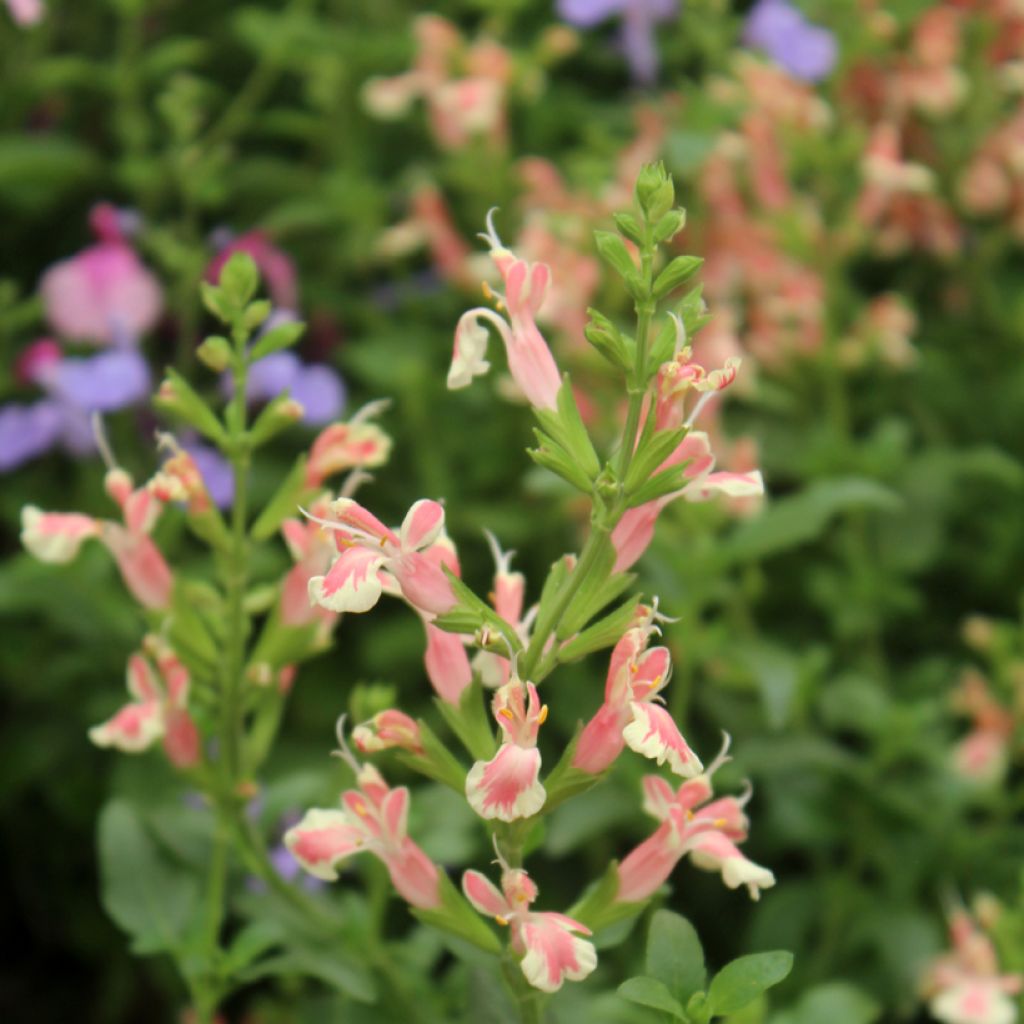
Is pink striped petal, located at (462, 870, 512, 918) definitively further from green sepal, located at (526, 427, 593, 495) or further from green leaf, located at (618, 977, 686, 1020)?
green sepal, located at (526, 427, 593, 495)

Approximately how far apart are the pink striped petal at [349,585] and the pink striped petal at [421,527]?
0.02 meters

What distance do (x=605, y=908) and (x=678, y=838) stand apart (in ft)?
0.16

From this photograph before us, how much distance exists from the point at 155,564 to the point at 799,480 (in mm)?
817

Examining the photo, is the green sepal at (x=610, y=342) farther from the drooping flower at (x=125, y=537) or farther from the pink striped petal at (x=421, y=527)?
the drooping flower at (x=125, y=537)

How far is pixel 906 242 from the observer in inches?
60.4

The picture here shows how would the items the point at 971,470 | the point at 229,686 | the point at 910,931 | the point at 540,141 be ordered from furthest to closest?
the point at 540,141
the point at 971,470
the point at 910,931
the point at 229,686

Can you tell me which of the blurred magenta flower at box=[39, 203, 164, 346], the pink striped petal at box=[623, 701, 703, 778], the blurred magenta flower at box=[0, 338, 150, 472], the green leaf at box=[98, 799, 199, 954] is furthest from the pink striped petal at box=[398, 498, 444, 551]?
the blurred magenta flower at box=[39, 203, 164, 346]

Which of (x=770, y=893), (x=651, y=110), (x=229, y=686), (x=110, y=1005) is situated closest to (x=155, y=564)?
(x=229, y=686)

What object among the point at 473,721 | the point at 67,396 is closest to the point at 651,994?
the point at 473,721

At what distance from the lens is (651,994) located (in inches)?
23.5

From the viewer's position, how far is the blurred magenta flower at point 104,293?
138 cm

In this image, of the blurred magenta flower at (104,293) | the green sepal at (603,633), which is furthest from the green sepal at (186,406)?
the blurred magenta flower at (104,293)

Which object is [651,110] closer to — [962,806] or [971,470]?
[971,470]

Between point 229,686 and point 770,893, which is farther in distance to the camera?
point 770,893
